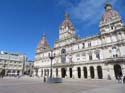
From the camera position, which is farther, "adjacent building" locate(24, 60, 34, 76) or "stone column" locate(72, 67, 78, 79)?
"adjacent building" locate(24, 60, 34, 76)

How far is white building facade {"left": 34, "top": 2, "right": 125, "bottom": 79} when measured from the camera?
117ft

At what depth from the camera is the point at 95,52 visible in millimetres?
40719

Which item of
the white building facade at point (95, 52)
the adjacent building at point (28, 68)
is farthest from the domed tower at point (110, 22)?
the adjacent building at point (28, 68)

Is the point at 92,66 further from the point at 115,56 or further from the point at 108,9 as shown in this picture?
the point at 108,9

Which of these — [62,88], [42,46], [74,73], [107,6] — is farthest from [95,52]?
[42,46]

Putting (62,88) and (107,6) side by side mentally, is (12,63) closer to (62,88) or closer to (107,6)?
(107,6)

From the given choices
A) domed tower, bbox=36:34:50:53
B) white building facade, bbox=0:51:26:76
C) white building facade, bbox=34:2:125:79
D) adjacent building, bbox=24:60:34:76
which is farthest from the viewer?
adjacent building, bbox=24:60:34:76

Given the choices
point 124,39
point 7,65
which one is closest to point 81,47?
point 124,39

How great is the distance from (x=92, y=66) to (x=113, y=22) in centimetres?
1566

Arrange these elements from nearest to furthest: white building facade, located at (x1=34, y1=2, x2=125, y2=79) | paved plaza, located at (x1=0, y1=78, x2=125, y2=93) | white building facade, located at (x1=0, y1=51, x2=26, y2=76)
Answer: paved plaza, located at (x1=0, y1=78, x2=125, y2=93), white building facade, located at (x1=34, y1=2, x2=125, y2=79), white building facade, located at (x1=0, y1=51, x2=26, y2=76)

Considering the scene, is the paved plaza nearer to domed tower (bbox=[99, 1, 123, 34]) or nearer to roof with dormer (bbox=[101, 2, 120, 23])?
domed tower (bbox=[99, 1, 123, 34])

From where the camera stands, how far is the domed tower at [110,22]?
37750mm

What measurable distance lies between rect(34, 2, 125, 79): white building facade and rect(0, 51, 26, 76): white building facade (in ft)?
109

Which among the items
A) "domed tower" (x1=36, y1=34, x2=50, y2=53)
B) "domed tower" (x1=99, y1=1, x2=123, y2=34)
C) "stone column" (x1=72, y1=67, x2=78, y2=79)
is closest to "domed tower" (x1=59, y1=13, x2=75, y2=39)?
"domed tower" (x1=36, y1=34, x2=50, y2=53)
